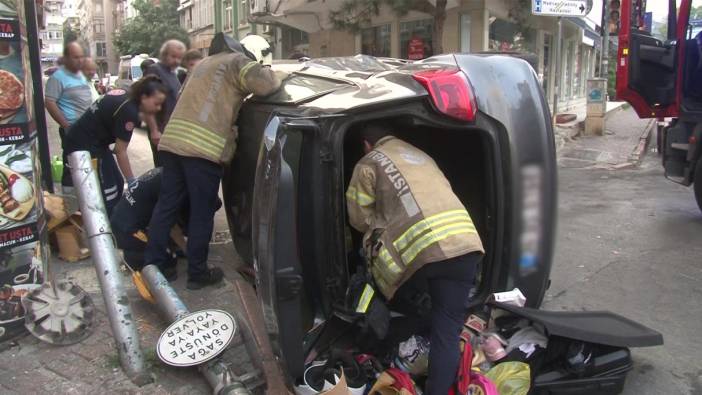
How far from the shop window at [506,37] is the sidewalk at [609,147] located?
2889mm

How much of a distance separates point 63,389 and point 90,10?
84.7m

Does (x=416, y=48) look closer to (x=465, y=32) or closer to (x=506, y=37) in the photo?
(x=465, y=32)

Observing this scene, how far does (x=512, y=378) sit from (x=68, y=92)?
457 centimetres

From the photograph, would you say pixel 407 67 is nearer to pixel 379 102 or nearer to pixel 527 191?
pixel 379 102

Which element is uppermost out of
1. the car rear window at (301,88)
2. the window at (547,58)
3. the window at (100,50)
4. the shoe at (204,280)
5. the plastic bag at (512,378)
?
the window at (100,50)

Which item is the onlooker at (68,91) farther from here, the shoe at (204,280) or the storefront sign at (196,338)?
the storefront sign at (196,338)

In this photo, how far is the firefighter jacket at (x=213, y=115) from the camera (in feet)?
11.9

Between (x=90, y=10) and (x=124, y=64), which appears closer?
(x=124, y=64)

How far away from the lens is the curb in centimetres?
1065

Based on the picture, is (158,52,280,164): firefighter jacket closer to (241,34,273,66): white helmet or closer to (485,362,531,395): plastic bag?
(241,34,273,66): white helmet

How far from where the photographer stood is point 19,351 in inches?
125

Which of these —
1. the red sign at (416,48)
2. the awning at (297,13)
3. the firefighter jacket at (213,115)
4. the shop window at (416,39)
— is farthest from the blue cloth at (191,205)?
the awning at (297,13)

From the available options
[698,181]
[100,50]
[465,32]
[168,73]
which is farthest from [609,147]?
[100,50]

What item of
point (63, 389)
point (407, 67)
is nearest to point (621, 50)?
point (407, 67)
